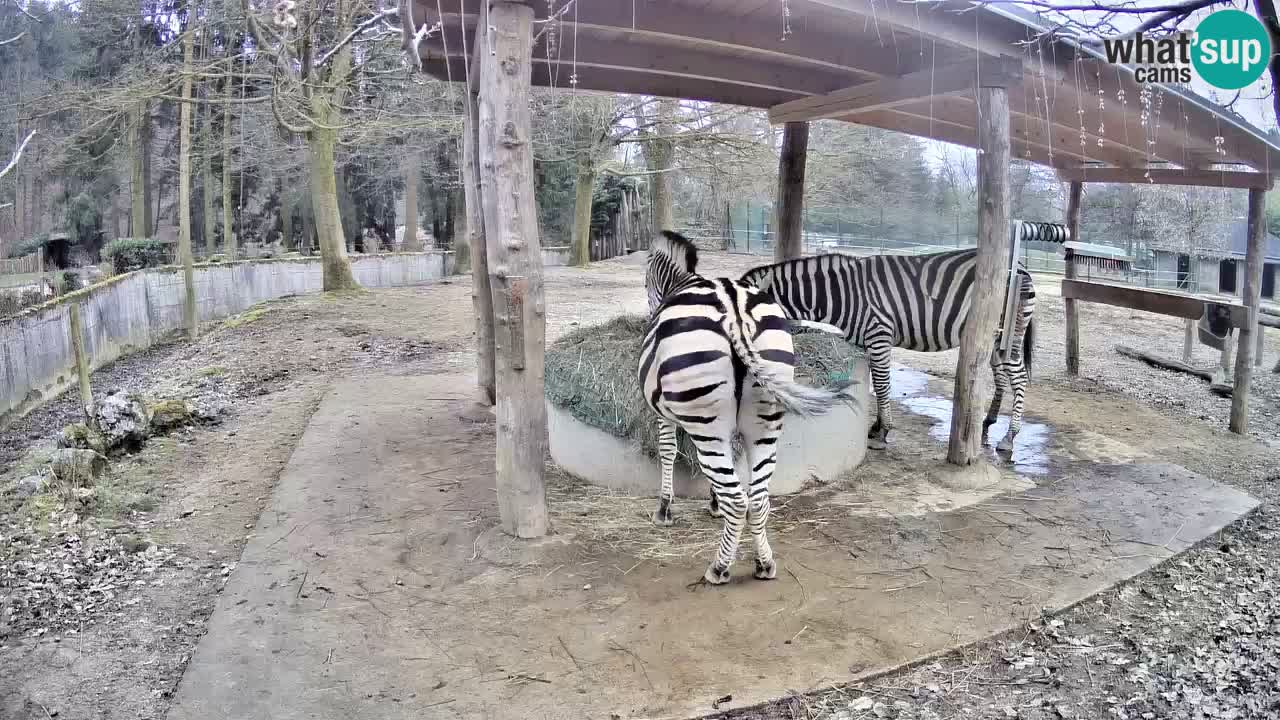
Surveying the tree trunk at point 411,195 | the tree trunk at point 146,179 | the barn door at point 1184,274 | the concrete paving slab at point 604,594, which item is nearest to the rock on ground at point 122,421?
the concrete paving slab at point 604,594

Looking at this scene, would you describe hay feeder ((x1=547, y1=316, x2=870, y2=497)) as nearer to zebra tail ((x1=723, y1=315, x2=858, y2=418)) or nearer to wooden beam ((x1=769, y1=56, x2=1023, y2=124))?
zebra tail ((x1=723, y1=315, x2=858, y2=418))

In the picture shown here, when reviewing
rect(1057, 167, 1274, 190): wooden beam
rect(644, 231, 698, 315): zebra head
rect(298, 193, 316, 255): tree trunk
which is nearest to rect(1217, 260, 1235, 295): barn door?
rect(1057, 167, 1274, 190): wooden beam

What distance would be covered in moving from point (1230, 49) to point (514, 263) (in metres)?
3.61

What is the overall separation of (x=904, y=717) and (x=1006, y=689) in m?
0.50

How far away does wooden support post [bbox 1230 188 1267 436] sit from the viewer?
7.20m

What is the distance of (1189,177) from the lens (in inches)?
301

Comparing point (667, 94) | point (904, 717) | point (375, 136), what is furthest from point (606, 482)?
point (375, 136)

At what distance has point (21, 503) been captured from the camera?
213 inches

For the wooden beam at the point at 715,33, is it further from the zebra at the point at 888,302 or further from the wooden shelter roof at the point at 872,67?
the zebra at the point at 888,302

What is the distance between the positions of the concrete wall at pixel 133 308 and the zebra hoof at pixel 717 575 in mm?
7962

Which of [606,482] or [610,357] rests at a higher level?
[610,357]

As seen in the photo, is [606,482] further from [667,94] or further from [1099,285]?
[1099,285]

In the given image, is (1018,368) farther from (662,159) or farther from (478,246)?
(662,159)

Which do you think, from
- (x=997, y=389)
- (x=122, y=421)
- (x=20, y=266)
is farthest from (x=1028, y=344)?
(x=20, y=266)
